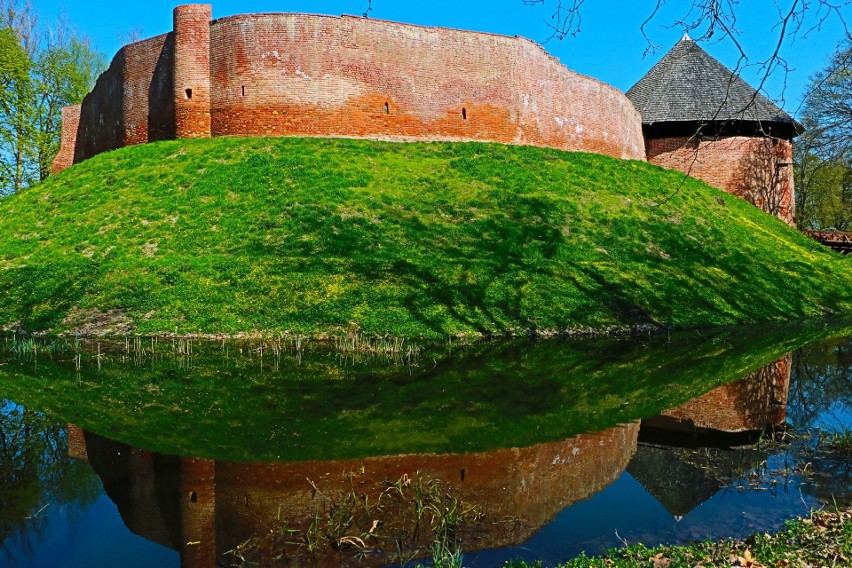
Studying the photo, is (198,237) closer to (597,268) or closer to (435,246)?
(435,246)

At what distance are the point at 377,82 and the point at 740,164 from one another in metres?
16.0

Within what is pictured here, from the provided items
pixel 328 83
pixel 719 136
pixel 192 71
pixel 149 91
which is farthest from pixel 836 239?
pixel 149 91

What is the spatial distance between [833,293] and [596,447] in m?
16.0

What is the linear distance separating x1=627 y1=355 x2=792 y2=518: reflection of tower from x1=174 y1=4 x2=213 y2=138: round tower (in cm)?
1816

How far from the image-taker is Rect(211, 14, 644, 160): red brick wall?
2173 cm

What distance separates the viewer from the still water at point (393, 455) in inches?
189

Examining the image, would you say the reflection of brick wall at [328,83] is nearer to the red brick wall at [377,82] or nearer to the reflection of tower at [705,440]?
the red brick wall at [377,82]

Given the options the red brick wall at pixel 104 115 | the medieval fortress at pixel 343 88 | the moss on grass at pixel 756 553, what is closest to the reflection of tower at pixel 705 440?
the moss on grass at pixel 756 553

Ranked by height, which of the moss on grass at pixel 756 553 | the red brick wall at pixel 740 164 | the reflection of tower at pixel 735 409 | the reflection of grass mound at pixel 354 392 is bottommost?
the moss on grass at pixel 756 553

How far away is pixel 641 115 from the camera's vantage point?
1161 inches

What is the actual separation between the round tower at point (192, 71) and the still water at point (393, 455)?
12442mm

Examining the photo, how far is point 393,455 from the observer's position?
6.34 meters

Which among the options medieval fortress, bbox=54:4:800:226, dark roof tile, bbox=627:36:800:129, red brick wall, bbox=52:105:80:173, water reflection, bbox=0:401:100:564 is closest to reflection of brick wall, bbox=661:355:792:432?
water reflection, bbox=0:401:100:564

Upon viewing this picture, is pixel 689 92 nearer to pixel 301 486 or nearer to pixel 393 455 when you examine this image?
pixel 393 455
